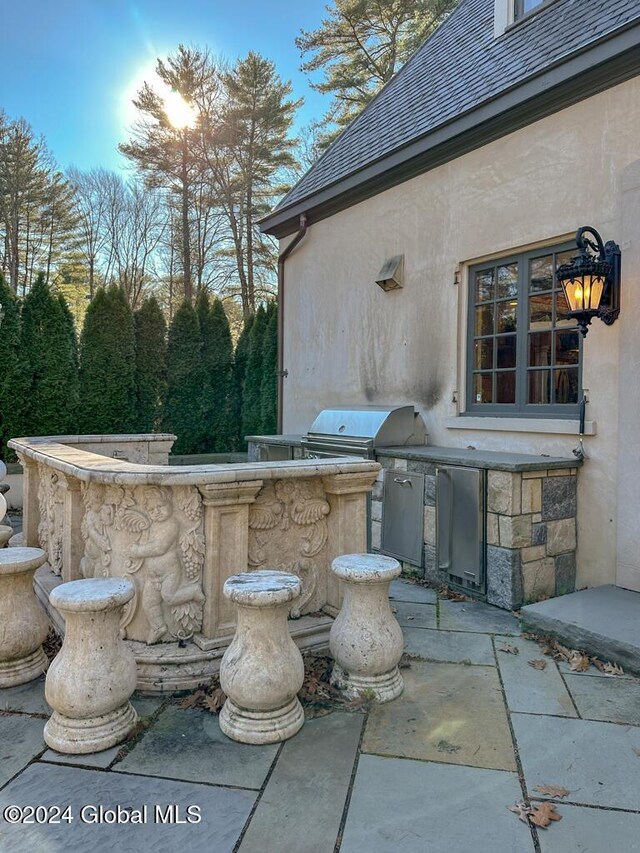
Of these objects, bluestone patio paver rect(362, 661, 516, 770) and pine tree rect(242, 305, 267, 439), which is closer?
bluestone patio paver rect(362, 661, 516, 770)

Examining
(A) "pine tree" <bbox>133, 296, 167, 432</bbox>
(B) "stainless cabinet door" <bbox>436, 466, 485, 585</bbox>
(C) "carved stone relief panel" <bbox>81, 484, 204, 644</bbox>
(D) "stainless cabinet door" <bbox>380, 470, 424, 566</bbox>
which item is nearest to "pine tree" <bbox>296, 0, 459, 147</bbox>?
(A) "pine tree" <bbox>133, 296, 167, 432</bbox>

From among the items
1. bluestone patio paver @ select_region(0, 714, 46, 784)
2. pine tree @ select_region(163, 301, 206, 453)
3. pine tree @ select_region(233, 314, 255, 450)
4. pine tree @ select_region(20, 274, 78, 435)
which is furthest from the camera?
pine tree @ select_region(233, 314, 255, 450)

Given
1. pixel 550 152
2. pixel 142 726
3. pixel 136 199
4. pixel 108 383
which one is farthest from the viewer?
pixel 136 199

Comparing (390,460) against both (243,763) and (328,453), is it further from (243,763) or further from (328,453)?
(243,763)

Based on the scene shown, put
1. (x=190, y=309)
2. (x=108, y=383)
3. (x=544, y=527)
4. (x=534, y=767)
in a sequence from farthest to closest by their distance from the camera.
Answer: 1. (x=190, y=309)
2. (x=108, y=383)
3. (x=544, y=527)
4. (x=534, y=767)

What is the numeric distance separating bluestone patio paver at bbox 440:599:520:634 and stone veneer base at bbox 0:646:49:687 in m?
2.32

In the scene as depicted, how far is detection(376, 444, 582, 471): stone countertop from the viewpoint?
3.72 m

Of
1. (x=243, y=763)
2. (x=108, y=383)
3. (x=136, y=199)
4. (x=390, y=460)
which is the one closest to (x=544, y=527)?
(x=390, y=460)

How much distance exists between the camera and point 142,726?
7.50ft

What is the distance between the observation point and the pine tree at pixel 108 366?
8414 mm

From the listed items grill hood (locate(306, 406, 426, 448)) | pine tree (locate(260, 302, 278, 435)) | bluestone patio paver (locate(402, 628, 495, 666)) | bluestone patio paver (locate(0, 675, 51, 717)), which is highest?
pine tree (locate(260, 302, 278, 435))

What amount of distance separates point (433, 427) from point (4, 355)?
19.5ft

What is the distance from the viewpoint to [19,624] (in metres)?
2.69

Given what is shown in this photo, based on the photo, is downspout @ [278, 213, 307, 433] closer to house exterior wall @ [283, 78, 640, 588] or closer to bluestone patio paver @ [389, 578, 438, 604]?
house exterior wall @ [283, 78, 640, 588]
